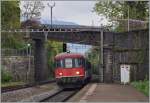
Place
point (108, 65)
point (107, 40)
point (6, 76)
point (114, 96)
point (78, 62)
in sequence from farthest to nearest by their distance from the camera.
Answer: point (6, 76)
point (107, 40)
point (108, 65)
point (78, 62)
point (114, 96)

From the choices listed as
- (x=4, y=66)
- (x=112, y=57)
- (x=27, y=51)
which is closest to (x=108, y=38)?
(x=112, y=57)

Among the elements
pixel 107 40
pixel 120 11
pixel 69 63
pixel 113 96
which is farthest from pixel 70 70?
pixel 120 11

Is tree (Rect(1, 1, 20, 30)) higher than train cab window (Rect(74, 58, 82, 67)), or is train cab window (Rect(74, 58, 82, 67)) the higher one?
tree (Rect(1, 1, 20, 30))

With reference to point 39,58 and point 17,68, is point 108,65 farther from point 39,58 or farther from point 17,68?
point 39,58

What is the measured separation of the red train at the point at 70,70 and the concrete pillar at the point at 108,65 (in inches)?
296

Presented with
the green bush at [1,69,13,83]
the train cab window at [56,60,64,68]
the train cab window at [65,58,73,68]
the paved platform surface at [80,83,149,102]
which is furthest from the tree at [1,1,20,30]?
the paved platform surface at [80,83,149,102]

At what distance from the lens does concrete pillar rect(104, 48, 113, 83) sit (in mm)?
54656

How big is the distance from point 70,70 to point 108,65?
9.27 m

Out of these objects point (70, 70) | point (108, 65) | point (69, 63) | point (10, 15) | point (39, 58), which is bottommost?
point (70, 70)

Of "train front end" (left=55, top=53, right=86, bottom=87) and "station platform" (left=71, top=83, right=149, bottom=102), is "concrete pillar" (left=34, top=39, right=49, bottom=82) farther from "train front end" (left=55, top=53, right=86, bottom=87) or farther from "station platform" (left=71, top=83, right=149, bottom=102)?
"station platform" (left=71, top=83, right=149, bottom=102)

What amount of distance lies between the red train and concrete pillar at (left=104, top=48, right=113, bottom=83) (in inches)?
296

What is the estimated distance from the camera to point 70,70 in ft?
153

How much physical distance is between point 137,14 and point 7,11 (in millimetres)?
13962

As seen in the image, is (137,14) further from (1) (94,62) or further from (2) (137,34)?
(1) (94,62)
